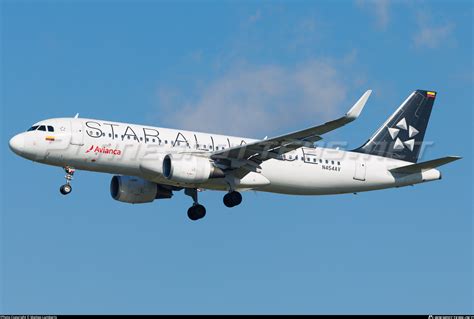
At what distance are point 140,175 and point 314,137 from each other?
8698 millimetres

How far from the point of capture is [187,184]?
47.8m

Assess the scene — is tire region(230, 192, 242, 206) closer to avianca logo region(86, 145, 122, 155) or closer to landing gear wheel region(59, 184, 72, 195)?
avianca logo region(86, 145, 122, 155)

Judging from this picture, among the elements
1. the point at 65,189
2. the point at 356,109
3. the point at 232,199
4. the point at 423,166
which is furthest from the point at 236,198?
the point at 423,166

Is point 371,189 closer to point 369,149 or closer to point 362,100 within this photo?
point 369,149

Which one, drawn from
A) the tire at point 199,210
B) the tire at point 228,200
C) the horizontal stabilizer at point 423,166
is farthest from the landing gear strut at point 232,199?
the horizontal stabilizer at point 423,166

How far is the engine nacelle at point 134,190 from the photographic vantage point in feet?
168

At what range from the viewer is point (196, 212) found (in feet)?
169

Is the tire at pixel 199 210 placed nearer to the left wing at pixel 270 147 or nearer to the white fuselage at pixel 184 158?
the white fuselage at pixel 184 158

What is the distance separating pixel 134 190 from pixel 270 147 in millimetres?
8316

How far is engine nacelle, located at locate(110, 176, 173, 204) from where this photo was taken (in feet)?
168

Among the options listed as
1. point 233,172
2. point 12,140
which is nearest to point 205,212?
point 233,172

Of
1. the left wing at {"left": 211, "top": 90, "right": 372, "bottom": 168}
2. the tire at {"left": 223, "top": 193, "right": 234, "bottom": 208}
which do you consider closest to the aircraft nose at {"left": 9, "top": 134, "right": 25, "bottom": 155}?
the left wing at {"left": 211, "top": 90, "right": 372, "bottom": 168}

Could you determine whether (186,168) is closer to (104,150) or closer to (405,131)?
(104,150)

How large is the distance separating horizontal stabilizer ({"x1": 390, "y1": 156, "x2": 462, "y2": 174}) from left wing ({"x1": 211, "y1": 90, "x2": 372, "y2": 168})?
759 cm
